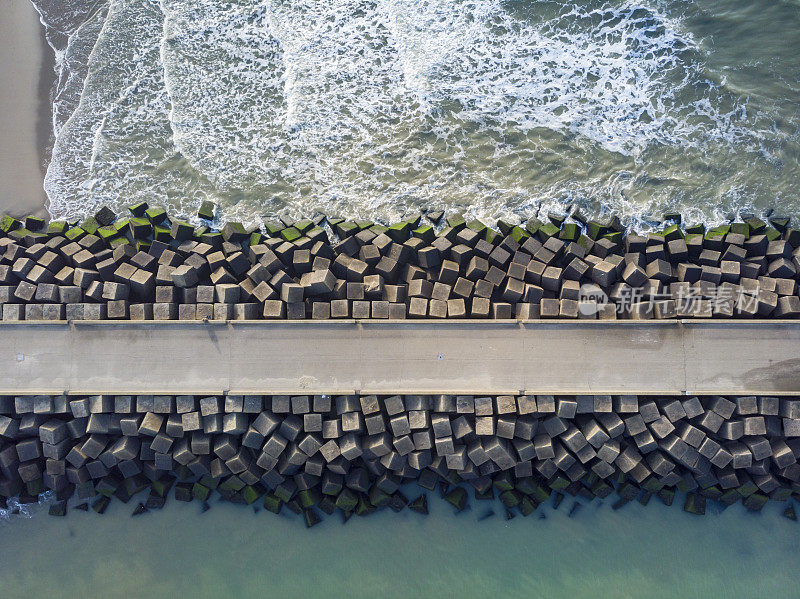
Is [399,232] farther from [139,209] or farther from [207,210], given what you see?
[139,209]

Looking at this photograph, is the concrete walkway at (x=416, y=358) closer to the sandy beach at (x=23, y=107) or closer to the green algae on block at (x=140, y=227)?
the green algae on block at (x=140, y=227)

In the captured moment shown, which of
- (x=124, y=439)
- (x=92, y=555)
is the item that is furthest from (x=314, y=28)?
(x=92, y=555)

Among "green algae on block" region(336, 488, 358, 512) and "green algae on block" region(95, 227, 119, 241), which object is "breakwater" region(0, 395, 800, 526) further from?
"green algae on block" region(95, 227, 119, 241)

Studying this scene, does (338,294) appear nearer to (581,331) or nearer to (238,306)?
(238,306)

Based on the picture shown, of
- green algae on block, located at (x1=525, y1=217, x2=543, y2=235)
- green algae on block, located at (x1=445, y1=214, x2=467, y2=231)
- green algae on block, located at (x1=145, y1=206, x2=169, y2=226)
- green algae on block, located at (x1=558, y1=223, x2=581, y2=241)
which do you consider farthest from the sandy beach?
green algae on block, located at (x1=558, y1=223, x2=581, y2=241)

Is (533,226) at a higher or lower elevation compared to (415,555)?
higher

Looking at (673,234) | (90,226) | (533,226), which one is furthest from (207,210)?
(673,234)
